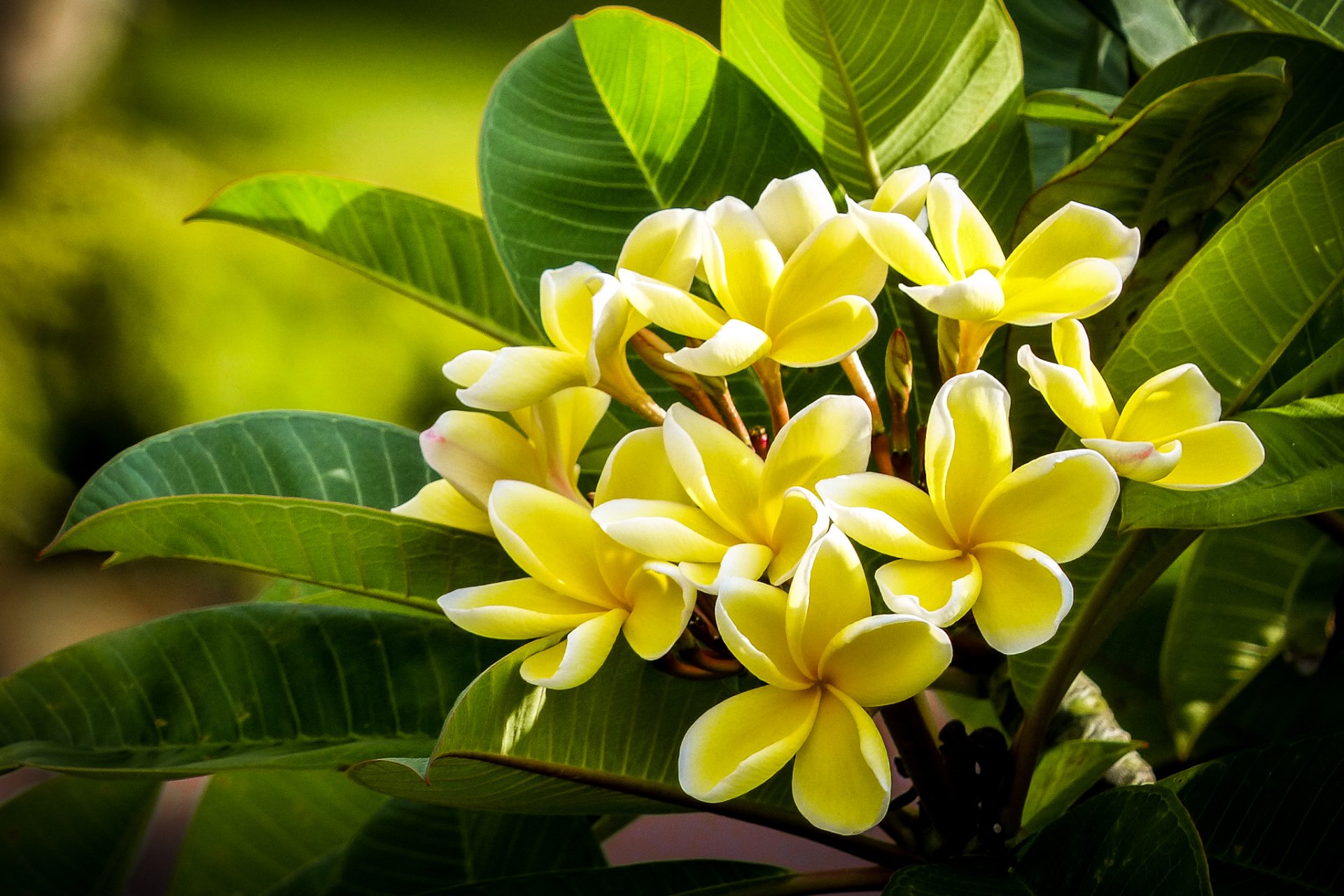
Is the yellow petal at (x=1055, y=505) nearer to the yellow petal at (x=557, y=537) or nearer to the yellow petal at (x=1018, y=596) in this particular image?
the yellow petal at (x=1018, y=596)

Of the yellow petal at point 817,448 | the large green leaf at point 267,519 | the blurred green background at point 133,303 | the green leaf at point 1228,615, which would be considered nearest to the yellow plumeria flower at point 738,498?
the yellow petal at point 817,448

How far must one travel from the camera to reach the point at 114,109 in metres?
3.87

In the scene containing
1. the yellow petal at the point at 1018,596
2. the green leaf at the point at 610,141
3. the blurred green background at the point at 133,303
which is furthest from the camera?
the blurred green background at the point at 133,303

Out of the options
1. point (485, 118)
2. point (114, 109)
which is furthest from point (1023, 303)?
point (114, 109)

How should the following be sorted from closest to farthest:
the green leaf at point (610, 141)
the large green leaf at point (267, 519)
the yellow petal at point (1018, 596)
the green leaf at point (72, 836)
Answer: the yellow petal at point (1018, 596)
the large green leaf at point (267, 519)
the green leaf at point (610, 141)
the green leaf at point (72, 836)

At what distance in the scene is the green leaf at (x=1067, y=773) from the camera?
415 mm

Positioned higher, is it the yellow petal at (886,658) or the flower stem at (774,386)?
the flower stem at (774,386)

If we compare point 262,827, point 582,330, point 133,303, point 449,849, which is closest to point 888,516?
point 582,330

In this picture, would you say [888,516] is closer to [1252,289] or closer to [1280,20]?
[1252,289]

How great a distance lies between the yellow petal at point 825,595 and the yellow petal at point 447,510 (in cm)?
15

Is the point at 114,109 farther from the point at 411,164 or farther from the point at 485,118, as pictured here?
the point at 485,118

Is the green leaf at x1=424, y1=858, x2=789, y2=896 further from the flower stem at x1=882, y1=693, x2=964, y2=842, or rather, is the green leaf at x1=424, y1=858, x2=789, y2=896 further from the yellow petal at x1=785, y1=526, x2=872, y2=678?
the yellow petal at x1=785, y1=526, x2=872, y2=678

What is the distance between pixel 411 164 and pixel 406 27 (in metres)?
0.92

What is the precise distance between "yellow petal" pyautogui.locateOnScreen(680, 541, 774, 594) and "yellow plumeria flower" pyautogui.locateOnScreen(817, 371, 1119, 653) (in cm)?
3
